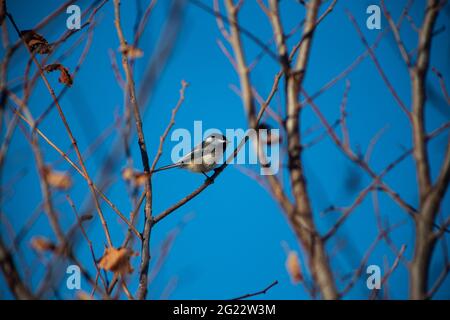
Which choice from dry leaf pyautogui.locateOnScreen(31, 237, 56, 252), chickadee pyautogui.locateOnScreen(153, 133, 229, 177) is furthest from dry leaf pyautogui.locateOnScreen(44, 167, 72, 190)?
chickadee pyautogui.locateOnScreen(153, 133, 229, 177)

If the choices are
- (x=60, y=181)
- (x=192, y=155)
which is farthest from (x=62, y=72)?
(x=192, y=155)

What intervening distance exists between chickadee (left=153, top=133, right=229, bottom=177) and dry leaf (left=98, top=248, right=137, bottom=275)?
2312mm

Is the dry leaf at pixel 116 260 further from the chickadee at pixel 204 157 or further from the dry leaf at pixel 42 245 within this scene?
the chickadee at pixel 204 157

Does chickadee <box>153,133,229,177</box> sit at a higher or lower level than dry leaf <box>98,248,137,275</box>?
higher

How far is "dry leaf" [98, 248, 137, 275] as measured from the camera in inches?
50.1

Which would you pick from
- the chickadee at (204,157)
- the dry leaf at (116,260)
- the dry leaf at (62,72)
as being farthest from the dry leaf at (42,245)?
the chickadee at (204,157)

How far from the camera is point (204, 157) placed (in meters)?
3.76

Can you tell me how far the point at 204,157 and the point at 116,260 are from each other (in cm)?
251

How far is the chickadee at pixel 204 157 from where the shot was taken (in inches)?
147

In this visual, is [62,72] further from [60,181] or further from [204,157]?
[204,157]

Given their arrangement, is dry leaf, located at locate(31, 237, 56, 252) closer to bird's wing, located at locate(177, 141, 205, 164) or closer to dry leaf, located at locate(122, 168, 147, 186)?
dry leaf, located at locate(122, 168, 147, 186)

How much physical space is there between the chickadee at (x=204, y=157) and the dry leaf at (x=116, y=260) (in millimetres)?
2312
